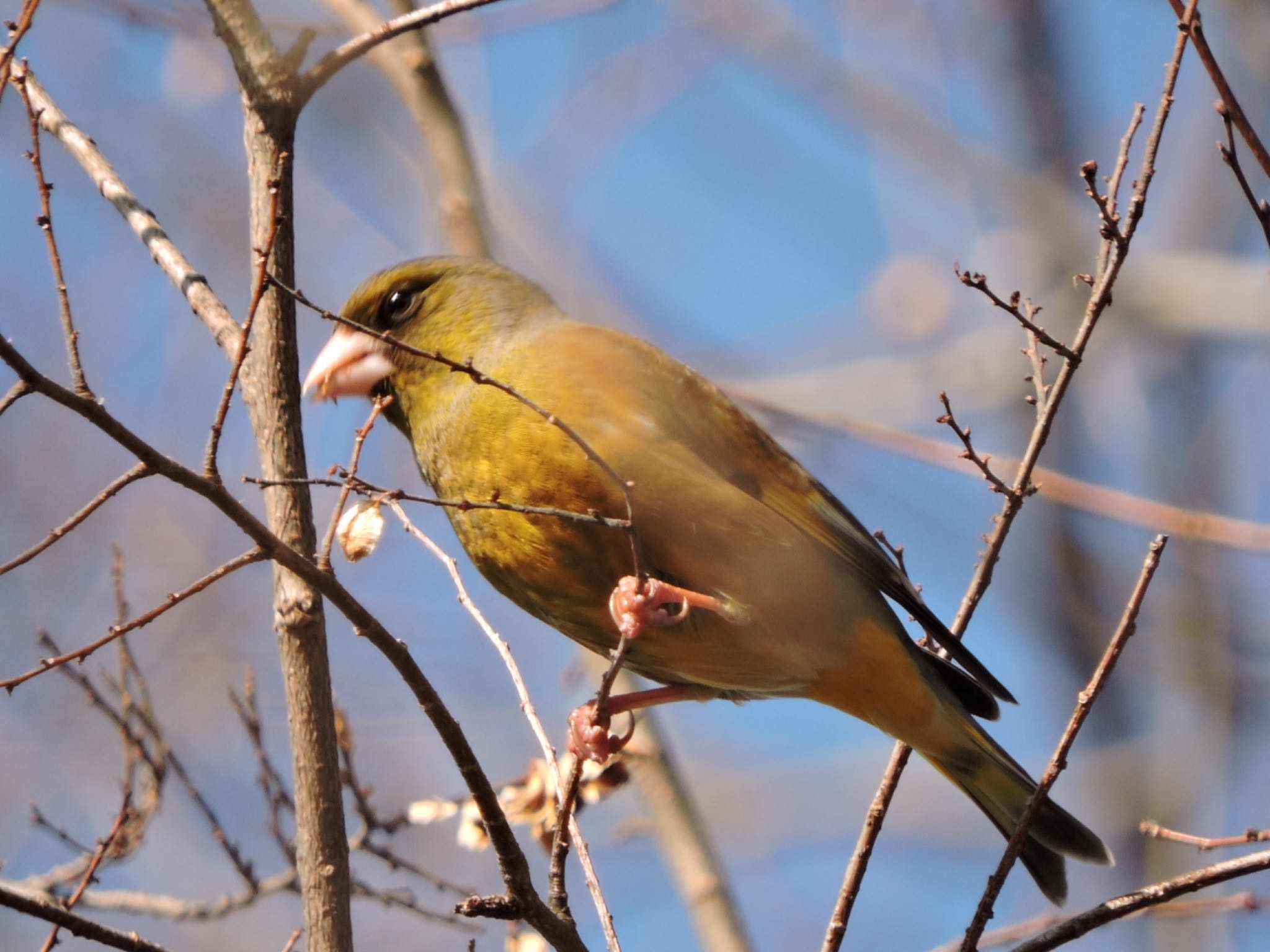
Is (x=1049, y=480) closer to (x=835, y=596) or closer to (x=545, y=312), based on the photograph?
(x=835, y=596)

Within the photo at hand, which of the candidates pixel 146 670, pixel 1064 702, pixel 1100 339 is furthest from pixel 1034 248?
pixel 146 670

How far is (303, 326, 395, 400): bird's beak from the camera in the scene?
395 centimetres

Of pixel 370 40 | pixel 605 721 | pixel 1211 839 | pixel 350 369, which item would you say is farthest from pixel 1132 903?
pixel 350 369

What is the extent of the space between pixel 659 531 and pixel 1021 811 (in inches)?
58.5

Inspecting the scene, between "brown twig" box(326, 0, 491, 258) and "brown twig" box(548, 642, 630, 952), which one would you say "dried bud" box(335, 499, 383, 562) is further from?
"brown twig" box(326, 0, 491, 258)

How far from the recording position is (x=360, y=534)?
2.85 m

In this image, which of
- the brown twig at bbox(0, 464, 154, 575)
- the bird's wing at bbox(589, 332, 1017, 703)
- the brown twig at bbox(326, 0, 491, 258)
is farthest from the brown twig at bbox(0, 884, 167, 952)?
the brown twig at bbox(326, 0, 491, 258)

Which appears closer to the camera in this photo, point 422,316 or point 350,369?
point 350,369

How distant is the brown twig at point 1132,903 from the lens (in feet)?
7.85

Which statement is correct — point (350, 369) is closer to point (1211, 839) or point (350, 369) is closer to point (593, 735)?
point (593, 735)

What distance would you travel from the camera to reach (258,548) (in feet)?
7.10

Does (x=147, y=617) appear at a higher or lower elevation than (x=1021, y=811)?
lower

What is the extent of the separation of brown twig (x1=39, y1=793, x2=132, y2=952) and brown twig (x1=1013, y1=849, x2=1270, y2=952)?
5.98ft

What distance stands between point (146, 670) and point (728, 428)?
16.8 ft
